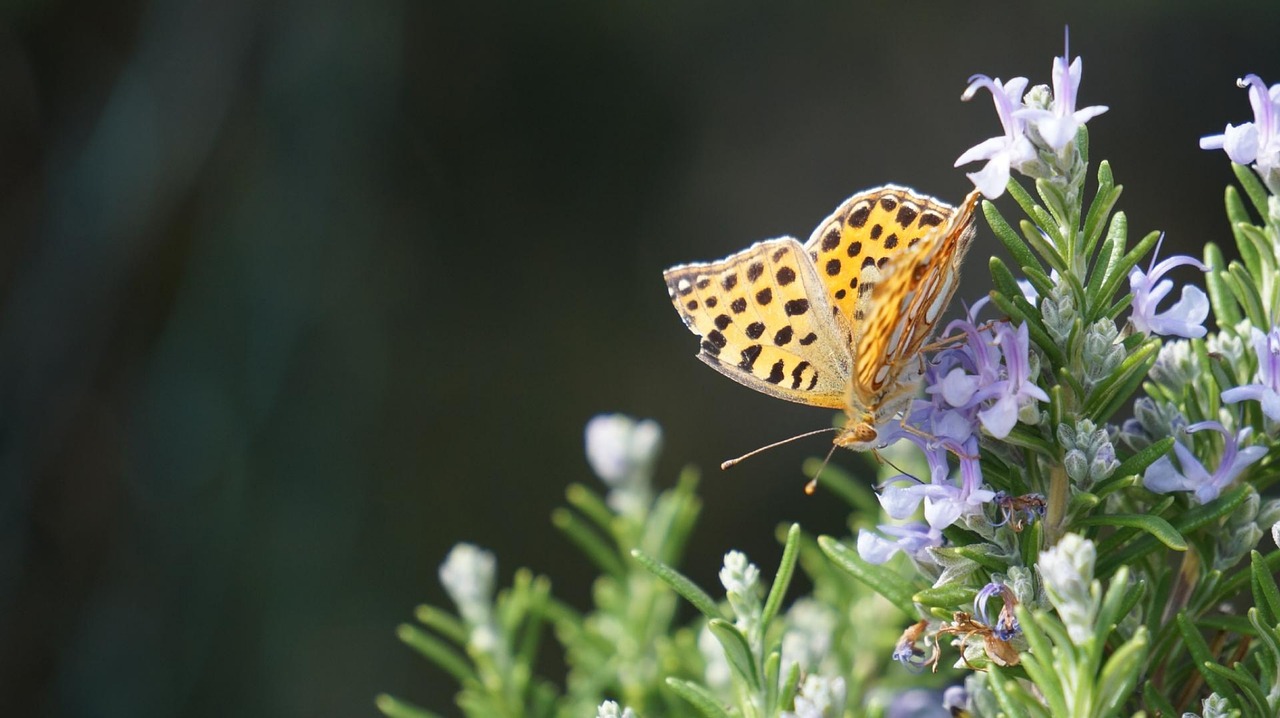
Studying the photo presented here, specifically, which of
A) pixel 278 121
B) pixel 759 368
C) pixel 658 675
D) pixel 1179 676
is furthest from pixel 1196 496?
pixel 278 121

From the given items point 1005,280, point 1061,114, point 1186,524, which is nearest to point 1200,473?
point 1186,524

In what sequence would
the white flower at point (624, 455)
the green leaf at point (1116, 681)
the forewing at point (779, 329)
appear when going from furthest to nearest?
1. the white flower at point (624, 455)
2. the forewing at point (779, 329)
3. the green leaf at point (1116, 681)

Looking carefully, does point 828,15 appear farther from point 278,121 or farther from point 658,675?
point 658,675

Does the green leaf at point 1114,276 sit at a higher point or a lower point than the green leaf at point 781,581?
higher

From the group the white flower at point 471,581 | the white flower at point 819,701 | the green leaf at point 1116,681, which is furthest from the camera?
the white flower at point 471,581

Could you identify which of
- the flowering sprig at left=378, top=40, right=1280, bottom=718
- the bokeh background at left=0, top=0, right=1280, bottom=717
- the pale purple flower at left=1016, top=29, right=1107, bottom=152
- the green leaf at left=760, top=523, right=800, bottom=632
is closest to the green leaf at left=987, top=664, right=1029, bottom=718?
the flowering sprig at left=378, top=40, right=1280, bottom=718

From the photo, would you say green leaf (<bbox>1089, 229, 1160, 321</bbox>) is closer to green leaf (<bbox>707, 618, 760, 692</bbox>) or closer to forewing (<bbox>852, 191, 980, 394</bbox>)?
forewing (<bbox>852, 191, 980, 394</bbox>)

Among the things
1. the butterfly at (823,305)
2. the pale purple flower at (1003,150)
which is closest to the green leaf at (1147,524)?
the butterfly at (823,305)

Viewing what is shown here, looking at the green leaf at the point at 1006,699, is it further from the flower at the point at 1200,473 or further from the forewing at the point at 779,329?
the forewing at the point at 779,329

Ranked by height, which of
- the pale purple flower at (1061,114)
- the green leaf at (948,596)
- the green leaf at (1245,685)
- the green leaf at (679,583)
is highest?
the pale purple flower at (1061,114)
